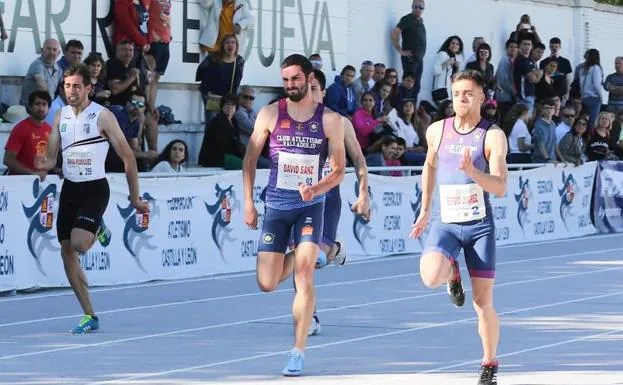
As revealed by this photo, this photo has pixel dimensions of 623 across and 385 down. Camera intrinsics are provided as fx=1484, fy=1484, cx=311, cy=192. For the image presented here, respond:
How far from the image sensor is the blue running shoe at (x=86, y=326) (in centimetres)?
1209

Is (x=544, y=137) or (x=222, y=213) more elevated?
(x=544, y=137)

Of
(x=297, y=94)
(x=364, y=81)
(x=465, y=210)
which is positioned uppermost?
(x=364, y=81)

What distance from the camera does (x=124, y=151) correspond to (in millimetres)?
12156

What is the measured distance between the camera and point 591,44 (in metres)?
34.2

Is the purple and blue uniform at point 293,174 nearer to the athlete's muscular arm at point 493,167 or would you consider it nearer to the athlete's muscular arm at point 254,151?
the athlete's muscular arm at point 254,151

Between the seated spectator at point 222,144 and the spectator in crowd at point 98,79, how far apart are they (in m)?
1.83

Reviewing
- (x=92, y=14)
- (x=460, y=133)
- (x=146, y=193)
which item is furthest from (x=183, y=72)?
(x=460, y=133)

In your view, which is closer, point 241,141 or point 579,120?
point 241,141

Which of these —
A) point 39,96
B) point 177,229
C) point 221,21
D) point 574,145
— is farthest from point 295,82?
point 574,145

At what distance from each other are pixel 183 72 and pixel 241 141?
7.82ft

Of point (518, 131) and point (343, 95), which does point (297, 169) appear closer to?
point (343, 95)

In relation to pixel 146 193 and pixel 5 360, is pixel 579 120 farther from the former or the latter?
pixel 5 360

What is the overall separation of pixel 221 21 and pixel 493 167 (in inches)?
515

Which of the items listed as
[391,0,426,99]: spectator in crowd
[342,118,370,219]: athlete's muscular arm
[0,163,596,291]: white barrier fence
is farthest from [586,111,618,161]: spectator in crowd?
Result: [342,118,370,219]: athlete's muscular arm
